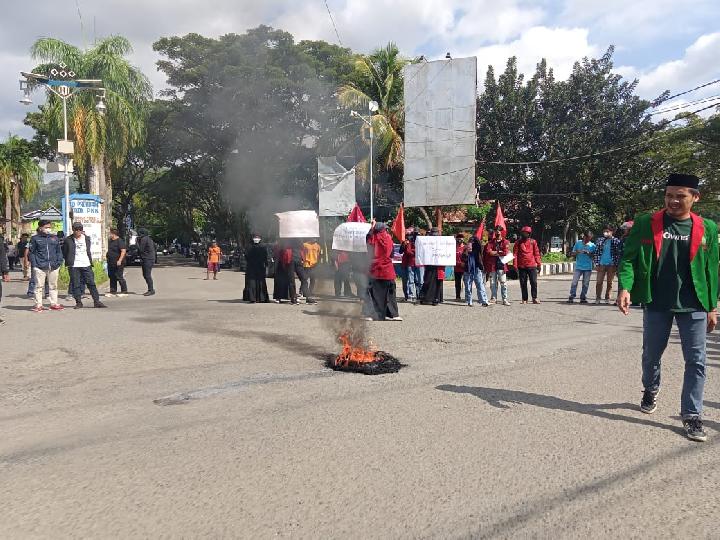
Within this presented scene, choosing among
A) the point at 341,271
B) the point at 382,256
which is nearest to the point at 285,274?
the point at 341,271

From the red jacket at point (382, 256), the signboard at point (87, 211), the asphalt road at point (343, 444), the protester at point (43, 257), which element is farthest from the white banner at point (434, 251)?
the signboard at point (87, 211)

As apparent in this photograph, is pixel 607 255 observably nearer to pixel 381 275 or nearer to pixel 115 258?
pixel 381 275

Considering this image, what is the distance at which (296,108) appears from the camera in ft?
71.6

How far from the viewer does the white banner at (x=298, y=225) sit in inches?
466

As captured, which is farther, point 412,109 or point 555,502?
point 412,109

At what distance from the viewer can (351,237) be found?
38.0ft

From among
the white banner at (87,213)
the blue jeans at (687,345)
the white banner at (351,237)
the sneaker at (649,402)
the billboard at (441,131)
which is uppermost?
the billboard at (441,131)

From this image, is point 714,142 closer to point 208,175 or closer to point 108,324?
point 208,175

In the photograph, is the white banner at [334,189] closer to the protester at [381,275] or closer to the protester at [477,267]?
the protester at [477,267]

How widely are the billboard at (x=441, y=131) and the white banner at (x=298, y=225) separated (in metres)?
8.44

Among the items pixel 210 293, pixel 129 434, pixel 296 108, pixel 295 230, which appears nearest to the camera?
pixel 129 434

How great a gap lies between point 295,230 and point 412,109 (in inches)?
373

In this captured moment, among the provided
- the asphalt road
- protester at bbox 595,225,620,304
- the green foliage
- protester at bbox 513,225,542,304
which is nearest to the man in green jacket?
the asphalt road

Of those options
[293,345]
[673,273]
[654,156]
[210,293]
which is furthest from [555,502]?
[654,156]
